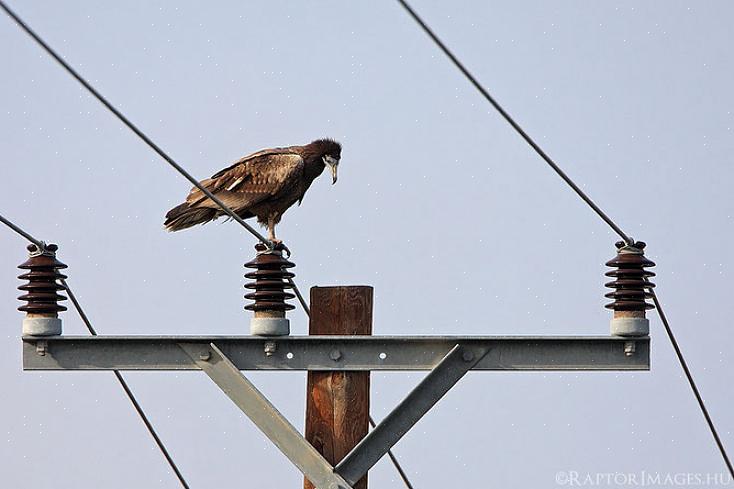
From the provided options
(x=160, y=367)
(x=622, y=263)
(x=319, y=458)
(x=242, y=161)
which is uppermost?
(x=242, y=161)

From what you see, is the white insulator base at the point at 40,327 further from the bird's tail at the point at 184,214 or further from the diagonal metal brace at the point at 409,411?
the bird's tail at the point at 184,214

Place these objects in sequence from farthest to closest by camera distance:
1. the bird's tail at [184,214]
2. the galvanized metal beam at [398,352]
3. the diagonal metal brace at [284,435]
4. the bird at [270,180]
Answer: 1. the bird at [270,180]
2. the bird's tail at [184,214]
3. the galvanized metal beam at [398,352]
4. the diagonal metal brace at [284,435]

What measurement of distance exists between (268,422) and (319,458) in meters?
0.26

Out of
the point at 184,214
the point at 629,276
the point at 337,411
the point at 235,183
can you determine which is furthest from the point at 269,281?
the point at 235,183

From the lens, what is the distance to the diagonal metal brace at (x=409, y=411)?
607 centimetres

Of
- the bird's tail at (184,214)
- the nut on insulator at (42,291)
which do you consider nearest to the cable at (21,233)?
the nut on insulator at (42,291)

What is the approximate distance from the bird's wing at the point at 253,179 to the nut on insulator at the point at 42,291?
4097mm

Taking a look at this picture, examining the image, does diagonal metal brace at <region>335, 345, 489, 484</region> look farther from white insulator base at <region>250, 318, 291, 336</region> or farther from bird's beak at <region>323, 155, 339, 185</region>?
bird's beak at <region>323, 155, 339, 185</region>

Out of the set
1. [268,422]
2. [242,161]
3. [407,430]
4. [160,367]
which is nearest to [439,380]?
[407,430]

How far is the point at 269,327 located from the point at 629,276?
156 cm

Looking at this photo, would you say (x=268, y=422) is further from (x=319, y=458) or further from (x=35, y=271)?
(x=35, y=271)

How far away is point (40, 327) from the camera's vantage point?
636 cm

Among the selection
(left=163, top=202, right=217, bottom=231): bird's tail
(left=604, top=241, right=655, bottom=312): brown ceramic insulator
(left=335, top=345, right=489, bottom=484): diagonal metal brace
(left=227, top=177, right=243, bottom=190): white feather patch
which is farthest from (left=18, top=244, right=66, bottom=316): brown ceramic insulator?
(left=227, top=177, right=243, bottom=190): white feather patch

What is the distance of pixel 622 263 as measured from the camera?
20.7 feet
